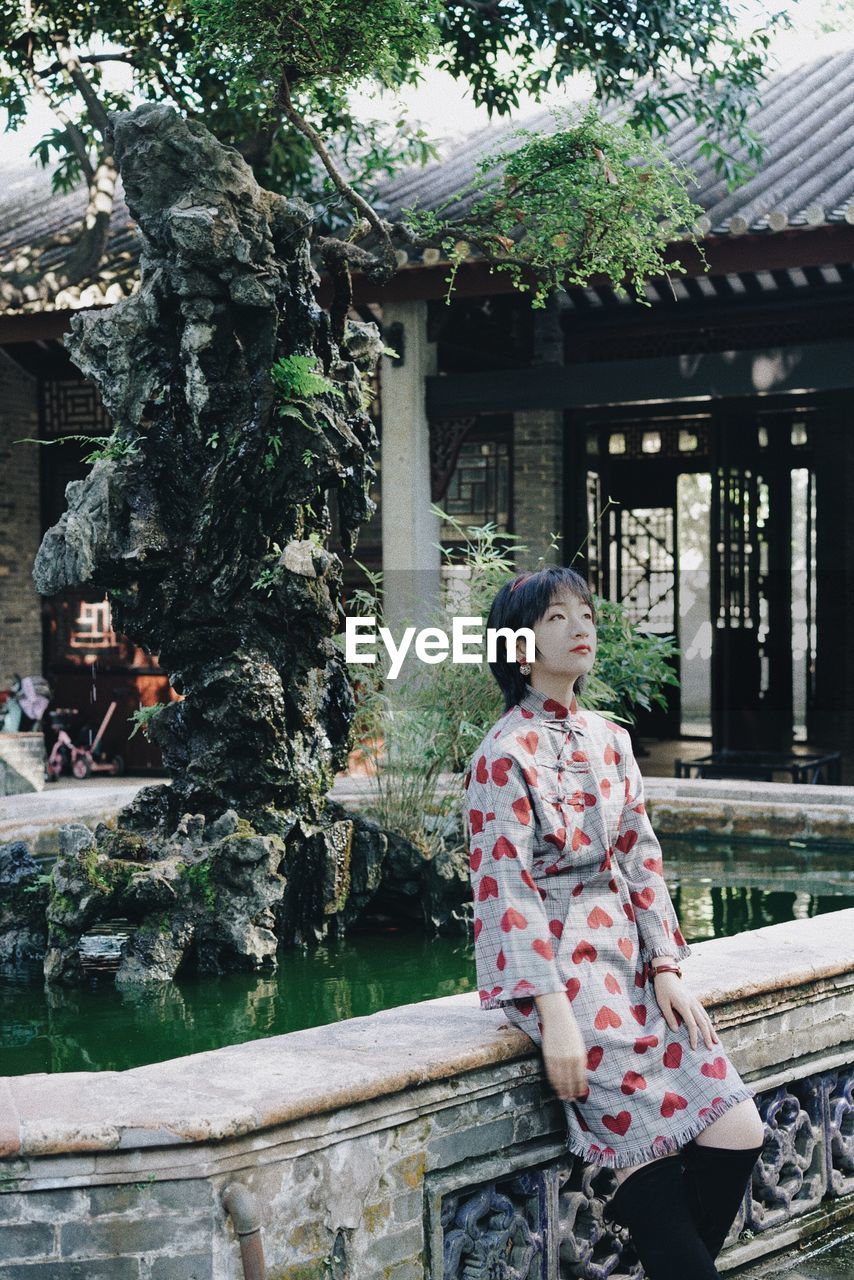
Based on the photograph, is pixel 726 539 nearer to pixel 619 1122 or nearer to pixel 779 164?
pixel 779 164

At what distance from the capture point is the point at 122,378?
518 centimetres

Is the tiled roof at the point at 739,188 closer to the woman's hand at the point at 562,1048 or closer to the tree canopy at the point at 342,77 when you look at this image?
the tree canopy at the point at 342,77

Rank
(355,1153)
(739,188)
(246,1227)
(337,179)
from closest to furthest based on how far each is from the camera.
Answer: (246,1227) → (355,1153) → (337,179) → (739,188)

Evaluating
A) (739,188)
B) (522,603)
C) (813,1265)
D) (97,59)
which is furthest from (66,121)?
(813,1265)

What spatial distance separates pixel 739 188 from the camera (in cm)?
927

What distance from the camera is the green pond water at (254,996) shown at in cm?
421

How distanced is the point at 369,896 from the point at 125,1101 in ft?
10.5

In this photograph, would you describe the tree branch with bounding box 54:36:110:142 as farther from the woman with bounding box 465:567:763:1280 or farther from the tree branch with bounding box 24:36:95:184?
the woman with bounding box 465:567:763:1280

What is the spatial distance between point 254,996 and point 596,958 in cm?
220

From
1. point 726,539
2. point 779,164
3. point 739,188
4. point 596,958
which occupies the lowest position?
point 596,958

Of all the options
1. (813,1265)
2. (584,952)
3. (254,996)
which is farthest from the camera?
(254,996)

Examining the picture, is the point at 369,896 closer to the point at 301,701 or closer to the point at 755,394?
the point at 301,701

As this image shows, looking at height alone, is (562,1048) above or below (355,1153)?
above

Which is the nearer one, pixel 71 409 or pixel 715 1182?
pixel 715 1182
